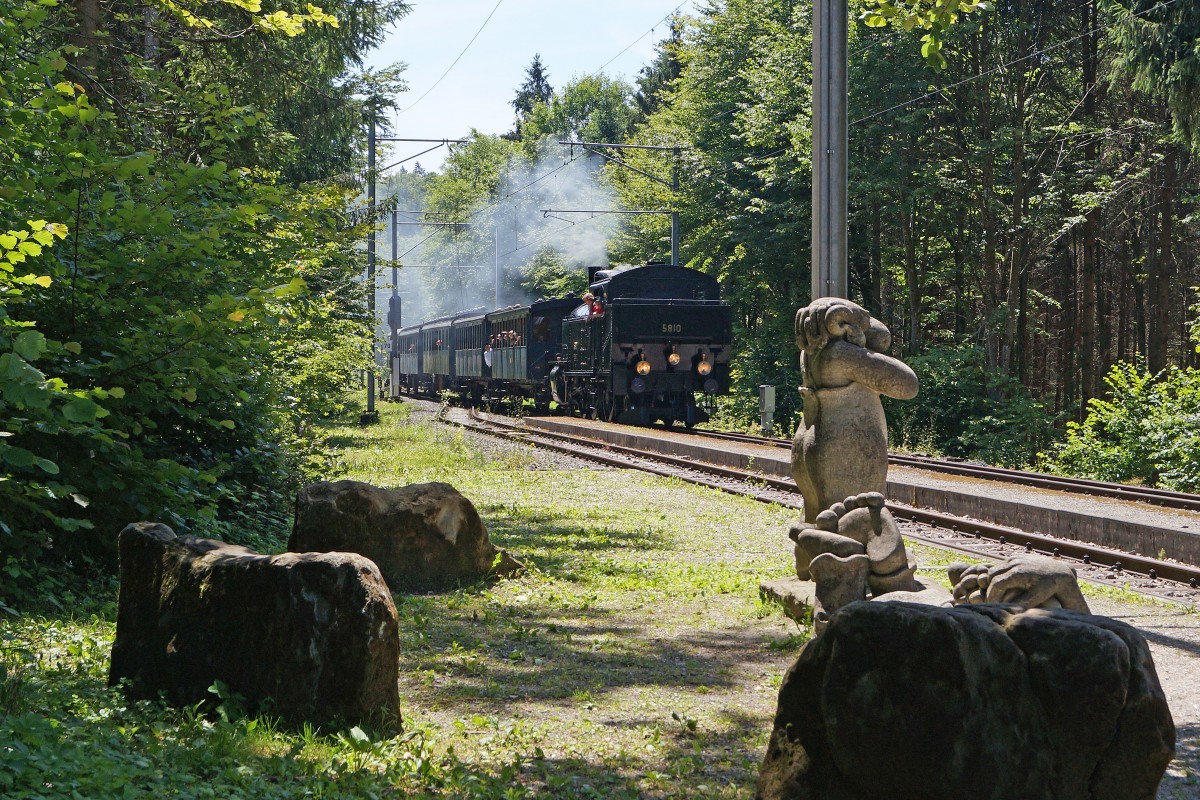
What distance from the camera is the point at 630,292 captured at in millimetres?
29125

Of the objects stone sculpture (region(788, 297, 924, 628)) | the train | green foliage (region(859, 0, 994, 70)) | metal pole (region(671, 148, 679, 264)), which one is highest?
metal pole (region(671, 148, 679, 264))

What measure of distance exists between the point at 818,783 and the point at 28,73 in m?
6.05

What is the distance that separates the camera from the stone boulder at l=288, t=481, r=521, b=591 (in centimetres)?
873

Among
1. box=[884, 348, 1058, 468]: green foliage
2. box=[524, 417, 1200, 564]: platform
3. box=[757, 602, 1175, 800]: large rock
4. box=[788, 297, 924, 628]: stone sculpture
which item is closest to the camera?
box=[757, 602, 1175, 800]: large rock

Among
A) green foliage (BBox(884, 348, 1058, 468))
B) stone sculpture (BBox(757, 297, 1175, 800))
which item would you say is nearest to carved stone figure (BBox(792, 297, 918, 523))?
stone sculpture (BBox(757, 297, 1175, 800))

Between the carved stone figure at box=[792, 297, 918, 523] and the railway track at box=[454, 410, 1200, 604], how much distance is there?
303cm

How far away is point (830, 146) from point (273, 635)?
26.7 ft

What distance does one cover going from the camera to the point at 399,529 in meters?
8.92

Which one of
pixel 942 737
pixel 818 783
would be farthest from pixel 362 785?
pixel 942 737

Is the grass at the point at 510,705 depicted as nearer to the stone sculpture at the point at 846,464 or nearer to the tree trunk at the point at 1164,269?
the stone sculpture at the point at 846,464

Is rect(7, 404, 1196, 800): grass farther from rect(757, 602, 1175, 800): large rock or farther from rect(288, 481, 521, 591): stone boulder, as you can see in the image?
rect(757, 602, 1175, 800): large rock

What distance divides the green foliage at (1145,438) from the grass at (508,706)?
32.9 ft

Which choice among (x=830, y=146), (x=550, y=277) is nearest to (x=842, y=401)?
(x=830, y=146)

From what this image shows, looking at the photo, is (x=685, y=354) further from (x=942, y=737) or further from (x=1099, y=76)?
(x=942, y=737)
